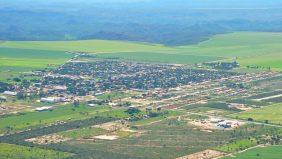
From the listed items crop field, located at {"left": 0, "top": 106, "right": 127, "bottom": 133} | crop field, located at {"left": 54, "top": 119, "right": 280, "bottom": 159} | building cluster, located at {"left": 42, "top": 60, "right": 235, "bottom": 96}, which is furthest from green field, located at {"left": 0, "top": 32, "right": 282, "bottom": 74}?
crop field, located at {"left": 54, "top": 119, "right": 280, "bottom": 159}

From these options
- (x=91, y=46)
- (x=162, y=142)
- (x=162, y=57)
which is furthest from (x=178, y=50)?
(x=162, y=142)

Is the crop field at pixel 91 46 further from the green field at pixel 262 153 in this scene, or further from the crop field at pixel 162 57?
the green field at pixel 262 153

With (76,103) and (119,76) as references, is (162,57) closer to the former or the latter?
(119,76)

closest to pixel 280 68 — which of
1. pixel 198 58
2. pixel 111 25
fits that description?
pixel 198 58

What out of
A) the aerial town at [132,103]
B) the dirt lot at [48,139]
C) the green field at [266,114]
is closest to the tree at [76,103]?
the aerial town at [132,103]

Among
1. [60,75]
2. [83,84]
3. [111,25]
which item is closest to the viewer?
[83,84]

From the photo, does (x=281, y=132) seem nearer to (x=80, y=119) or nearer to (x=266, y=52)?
(x=80, y=119)
